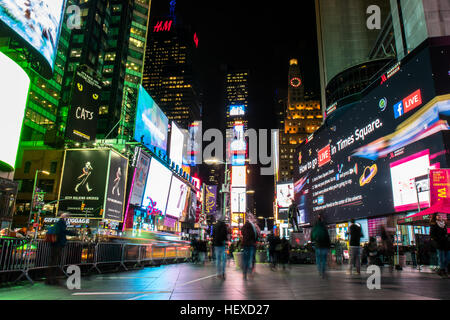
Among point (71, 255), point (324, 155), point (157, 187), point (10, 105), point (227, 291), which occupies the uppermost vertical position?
point (324, 155)

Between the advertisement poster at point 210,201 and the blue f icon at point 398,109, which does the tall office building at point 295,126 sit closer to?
the advertisement poster at point 210,201

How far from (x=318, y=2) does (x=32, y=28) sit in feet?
225

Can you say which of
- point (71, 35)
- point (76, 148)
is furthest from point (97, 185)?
point (71, 35)

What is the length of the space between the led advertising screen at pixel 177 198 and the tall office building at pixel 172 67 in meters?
129

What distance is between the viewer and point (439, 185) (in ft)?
50.1

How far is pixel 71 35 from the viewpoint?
57.9m

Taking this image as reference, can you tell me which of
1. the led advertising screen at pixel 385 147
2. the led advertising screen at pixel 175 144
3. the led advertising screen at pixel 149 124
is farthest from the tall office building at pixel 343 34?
the led advertising screen at pixel 149 124

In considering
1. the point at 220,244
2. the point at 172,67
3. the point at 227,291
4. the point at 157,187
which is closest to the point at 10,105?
the point at 220,244

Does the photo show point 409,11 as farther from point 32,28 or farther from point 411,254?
point 32,28

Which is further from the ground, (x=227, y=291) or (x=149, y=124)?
(x=149, y=124)

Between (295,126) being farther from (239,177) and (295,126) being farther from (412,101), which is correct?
(412,101)

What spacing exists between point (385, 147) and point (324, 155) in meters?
11.1

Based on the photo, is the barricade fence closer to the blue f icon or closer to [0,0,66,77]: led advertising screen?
[0,0,66,77]: led advertising screen

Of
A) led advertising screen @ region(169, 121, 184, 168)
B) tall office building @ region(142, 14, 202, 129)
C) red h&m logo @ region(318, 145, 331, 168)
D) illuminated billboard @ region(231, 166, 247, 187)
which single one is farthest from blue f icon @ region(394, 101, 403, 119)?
tall office building @ region(142, 14, 202, 129)
